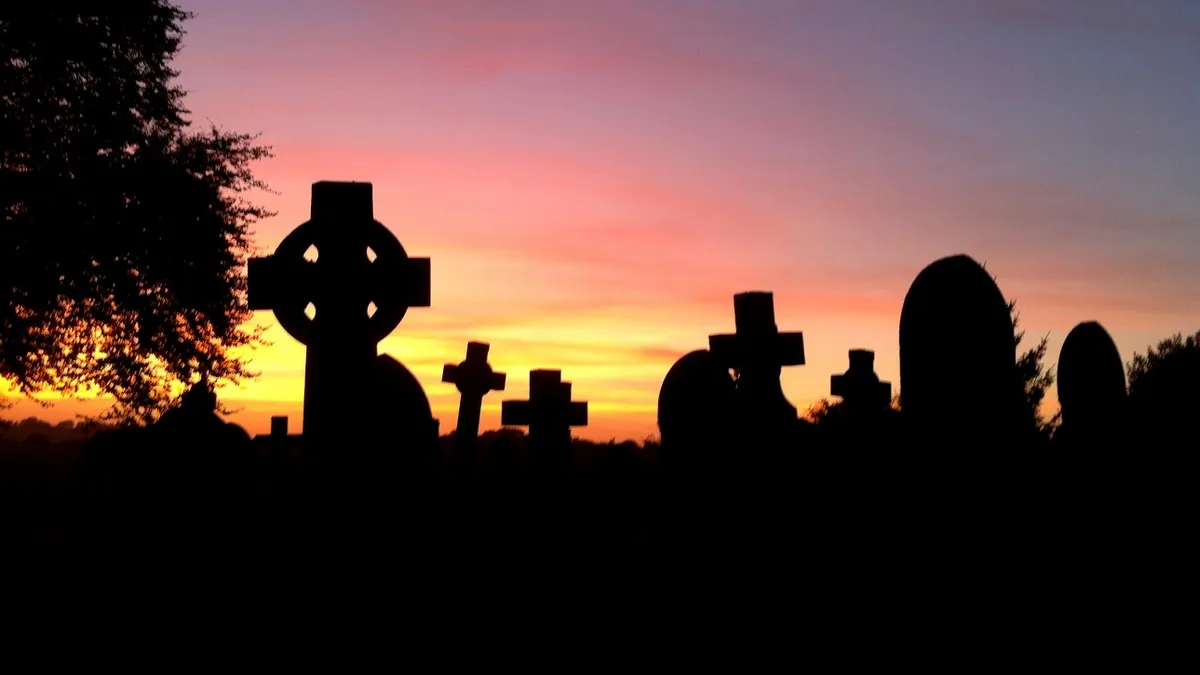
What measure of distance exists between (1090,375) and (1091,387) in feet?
0.37

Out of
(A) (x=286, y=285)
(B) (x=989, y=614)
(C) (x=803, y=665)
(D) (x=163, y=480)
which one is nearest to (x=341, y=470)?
(A) (x=286, y=285)

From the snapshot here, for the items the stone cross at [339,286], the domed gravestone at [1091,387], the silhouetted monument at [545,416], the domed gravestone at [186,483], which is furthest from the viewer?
the silhouetted monument at [545,416]

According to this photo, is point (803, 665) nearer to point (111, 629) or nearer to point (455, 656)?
point (455, 656)

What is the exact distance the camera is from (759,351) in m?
12.0

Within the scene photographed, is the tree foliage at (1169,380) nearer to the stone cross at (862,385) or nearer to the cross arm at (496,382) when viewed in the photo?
the stone cross at (862,385)

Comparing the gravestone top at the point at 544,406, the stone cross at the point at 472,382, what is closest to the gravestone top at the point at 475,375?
Result: the stone cross at the point at 472,382

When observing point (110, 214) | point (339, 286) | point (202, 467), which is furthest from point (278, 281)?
point (110, 214)

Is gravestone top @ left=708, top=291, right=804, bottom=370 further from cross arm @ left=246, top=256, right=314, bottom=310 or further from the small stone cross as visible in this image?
cross arm @ left=246, top=256, right=314, bottom=310

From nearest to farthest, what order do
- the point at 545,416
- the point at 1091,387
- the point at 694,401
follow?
the point at 694,401
the point at 1091,387
the point at 545,416

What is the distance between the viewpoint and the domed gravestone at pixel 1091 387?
10.9 meters

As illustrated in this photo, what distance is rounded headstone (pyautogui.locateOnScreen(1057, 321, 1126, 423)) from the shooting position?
1095 cm

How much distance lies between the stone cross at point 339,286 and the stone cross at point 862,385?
29.5ft

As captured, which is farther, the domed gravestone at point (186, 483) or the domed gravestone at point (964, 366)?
the domed gravestone at point (186, 483)

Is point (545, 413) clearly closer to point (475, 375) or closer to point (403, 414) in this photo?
point (403, 414)
